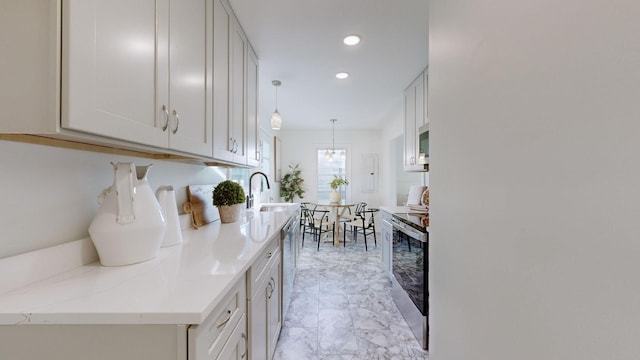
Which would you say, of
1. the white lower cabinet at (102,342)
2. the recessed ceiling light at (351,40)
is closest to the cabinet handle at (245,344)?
the white lower cabinet at (102,342)

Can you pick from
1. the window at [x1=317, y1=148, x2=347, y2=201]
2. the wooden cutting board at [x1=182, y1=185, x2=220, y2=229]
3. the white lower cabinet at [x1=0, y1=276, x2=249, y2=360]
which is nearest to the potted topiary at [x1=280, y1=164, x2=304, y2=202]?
the window at [x1=317, y1=148, x2=347, y2=201]

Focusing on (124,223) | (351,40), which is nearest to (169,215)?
(124,223)

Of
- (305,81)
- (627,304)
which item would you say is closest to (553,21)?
(627,304)

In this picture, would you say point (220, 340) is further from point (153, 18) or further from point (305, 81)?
point (305, 81)

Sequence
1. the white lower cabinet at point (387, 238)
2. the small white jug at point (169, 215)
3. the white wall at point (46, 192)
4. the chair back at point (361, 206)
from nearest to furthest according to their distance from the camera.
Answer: the white wall at point (46, 192) < the small white jug at point (169, 215) < the white lower cabinet at point (387, 238) < the chair back at point (361, 206)

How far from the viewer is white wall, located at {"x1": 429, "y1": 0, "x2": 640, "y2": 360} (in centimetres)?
42

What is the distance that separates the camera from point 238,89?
80.5 inches

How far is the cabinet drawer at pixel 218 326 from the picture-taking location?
2.35 feet

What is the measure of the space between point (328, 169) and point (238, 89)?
4.53 meters

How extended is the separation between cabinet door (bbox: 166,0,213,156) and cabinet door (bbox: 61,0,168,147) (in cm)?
8

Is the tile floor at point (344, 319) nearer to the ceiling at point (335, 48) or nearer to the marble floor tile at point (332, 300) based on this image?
the marble floor tile at point (332, 300)

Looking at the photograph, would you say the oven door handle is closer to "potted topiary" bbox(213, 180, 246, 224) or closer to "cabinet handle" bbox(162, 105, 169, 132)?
"potted topiary" bbox(213, 180, 246, 224)

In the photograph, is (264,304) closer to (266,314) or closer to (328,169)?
(266,314)

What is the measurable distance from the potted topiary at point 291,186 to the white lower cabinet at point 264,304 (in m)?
4.14
